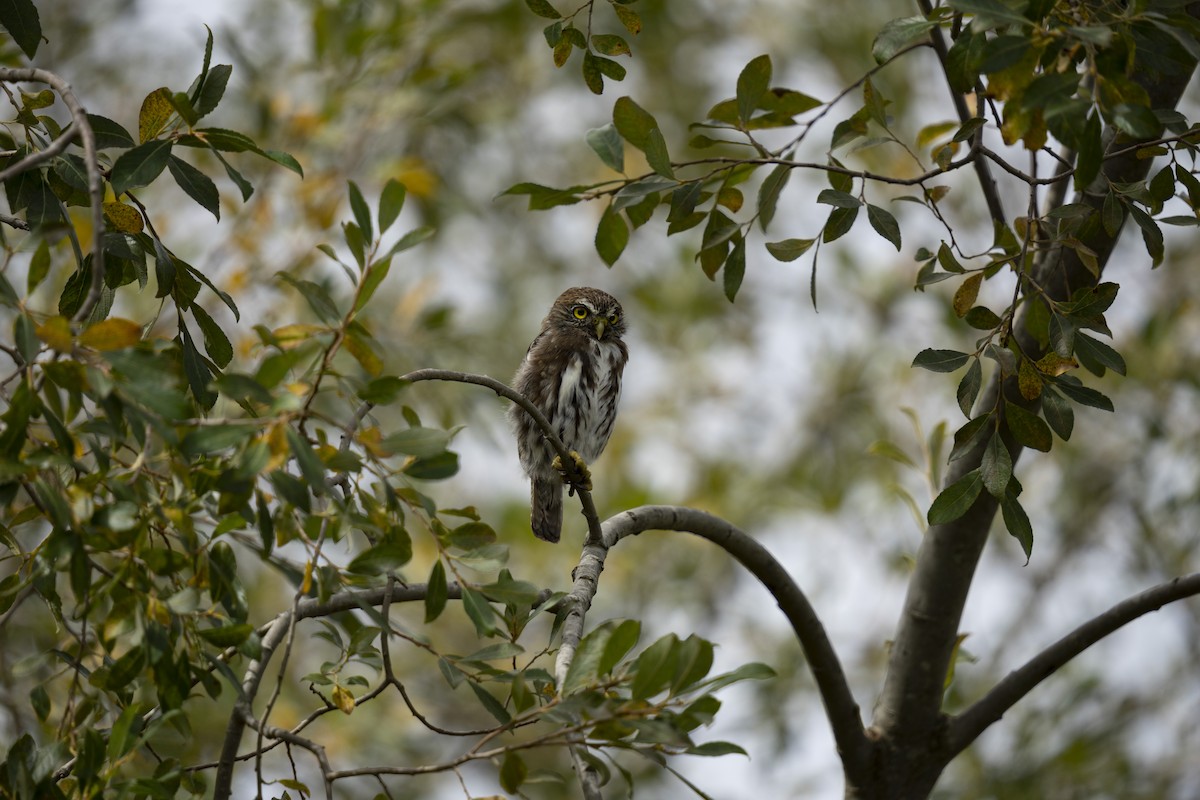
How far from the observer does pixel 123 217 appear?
198cm

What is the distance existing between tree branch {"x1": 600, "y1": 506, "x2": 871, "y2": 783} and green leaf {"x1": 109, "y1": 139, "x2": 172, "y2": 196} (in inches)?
48.6

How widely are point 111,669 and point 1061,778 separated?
5.28 m

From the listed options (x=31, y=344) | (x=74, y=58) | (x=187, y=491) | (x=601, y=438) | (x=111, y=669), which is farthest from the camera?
(x=74, y=58)

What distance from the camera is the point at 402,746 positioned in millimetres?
7023

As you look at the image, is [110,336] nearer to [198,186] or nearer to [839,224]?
[198,186]

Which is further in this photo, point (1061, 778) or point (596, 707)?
point (1061, 778)

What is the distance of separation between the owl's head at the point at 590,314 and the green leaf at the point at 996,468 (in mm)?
2735

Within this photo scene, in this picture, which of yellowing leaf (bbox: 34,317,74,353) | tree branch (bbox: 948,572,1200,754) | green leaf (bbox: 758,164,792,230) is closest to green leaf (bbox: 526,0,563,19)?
green leaf (bbox: 758,164,792,230)

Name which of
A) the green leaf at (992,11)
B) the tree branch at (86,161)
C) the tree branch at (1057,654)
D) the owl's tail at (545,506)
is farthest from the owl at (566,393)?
the green leaf at (992,11)

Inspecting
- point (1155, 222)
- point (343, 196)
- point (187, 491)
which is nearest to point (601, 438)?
point (343, 196)

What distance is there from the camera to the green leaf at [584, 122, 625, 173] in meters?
2.07

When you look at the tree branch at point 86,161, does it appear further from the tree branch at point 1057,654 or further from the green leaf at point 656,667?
the tree branch at point 1057,654

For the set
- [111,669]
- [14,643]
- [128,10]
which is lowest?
[111,669]

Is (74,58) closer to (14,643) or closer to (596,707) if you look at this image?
(14,643)
